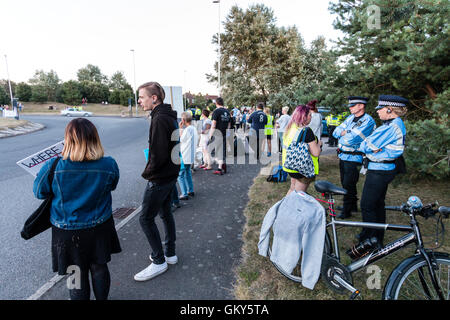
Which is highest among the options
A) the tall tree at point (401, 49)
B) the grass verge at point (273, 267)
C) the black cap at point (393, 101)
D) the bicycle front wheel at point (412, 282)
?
the tall tree at point (401, 49)

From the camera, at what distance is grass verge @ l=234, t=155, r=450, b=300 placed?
8.70 feet

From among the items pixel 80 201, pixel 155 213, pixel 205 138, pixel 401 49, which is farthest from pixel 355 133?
pixel 205 138

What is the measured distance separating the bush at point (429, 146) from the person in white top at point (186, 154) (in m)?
4.01

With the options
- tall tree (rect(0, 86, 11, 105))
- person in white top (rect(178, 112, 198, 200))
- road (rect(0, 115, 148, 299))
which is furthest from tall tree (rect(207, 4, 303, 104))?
tall tree (rect(0, 86, 11, 105))

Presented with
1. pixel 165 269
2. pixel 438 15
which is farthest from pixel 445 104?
pixel 165 269

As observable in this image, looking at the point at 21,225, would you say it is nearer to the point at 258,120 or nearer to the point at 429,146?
the point at 429,146

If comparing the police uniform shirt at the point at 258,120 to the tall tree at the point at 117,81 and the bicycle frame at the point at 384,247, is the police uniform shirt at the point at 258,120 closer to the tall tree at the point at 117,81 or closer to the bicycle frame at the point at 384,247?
the bicycle frame at the point at 384,247

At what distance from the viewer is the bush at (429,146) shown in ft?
11.3

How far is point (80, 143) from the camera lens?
1.95 m

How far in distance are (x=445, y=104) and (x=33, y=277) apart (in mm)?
5896

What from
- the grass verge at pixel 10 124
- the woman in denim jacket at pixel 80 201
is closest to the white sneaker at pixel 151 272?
the woman in denim jacket at pixel 80 201

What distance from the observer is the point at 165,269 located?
304cm

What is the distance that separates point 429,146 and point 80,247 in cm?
460
